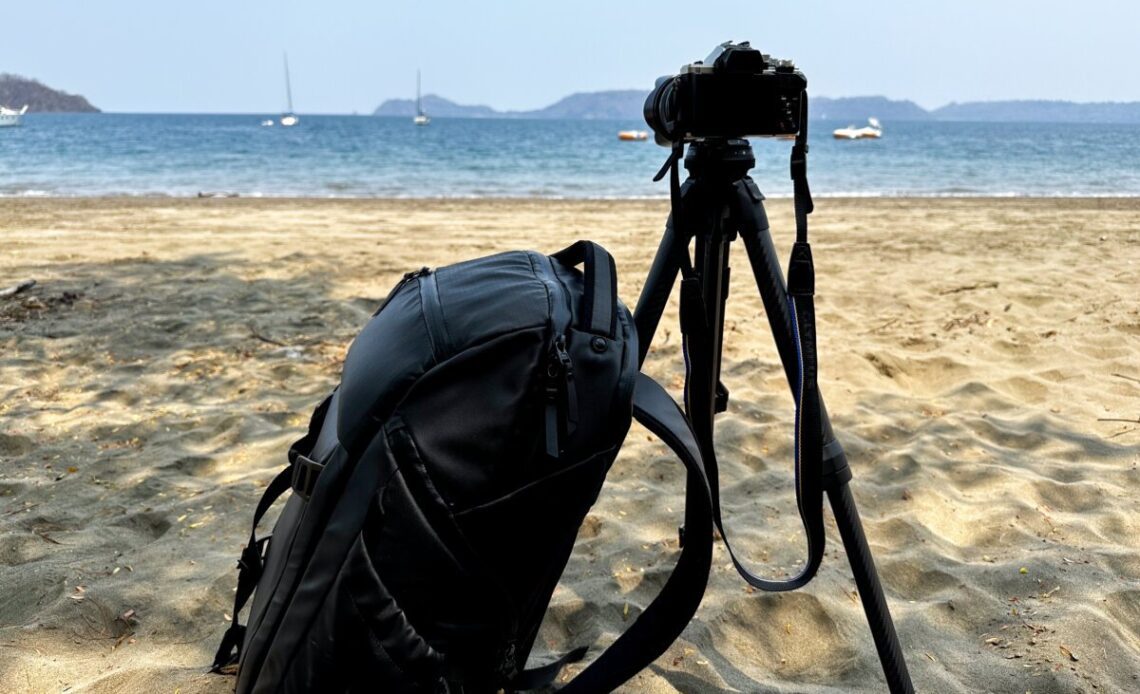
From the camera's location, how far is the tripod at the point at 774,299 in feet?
4.54

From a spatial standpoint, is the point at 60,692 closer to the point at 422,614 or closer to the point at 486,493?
the point at 422,614

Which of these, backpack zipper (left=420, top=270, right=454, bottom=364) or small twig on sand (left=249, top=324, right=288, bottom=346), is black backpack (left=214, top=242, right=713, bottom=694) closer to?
backpack zipper (left=420, top=270, right=454, bottom=364)

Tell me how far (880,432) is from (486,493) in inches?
88.1

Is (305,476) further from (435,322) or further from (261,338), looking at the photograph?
(261,338)

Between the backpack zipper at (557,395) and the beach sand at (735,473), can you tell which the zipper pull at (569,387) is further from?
the beach sand at (735,473)

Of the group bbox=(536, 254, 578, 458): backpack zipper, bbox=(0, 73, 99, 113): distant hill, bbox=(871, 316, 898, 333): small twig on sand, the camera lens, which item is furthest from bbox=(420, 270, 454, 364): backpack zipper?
bbox=(0, 73, 99, 113): distant hill

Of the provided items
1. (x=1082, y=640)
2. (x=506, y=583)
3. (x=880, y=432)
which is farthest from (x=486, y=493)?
(x=880, y=432)

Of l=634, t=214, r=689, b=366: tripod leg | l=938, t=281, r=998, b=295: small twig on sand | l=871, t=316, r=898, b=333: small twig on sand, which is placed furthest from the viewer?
l=938, t=281, r=998, b=295: small twig on sand

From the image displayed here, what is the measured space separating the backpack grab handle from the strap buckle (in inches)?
19.4

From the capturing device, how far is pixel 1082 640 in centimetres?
174

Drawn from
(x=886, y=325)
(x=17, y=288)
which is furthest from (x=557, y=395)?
(x=17, y=288)

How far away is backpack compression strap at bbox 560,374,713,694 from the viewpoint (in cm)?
127

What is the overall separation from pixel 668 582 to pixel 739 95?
89 cm

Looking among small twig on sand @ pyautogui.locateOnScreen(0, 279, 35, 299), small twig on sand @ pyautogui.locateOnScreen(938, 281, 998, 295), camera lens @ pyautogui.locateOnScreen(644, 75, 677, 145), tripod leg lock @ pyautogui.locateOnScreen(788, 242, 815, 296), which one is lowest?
small twig on sand @ pyautogui.locateOnScreen(938, 281, 998, 295)
